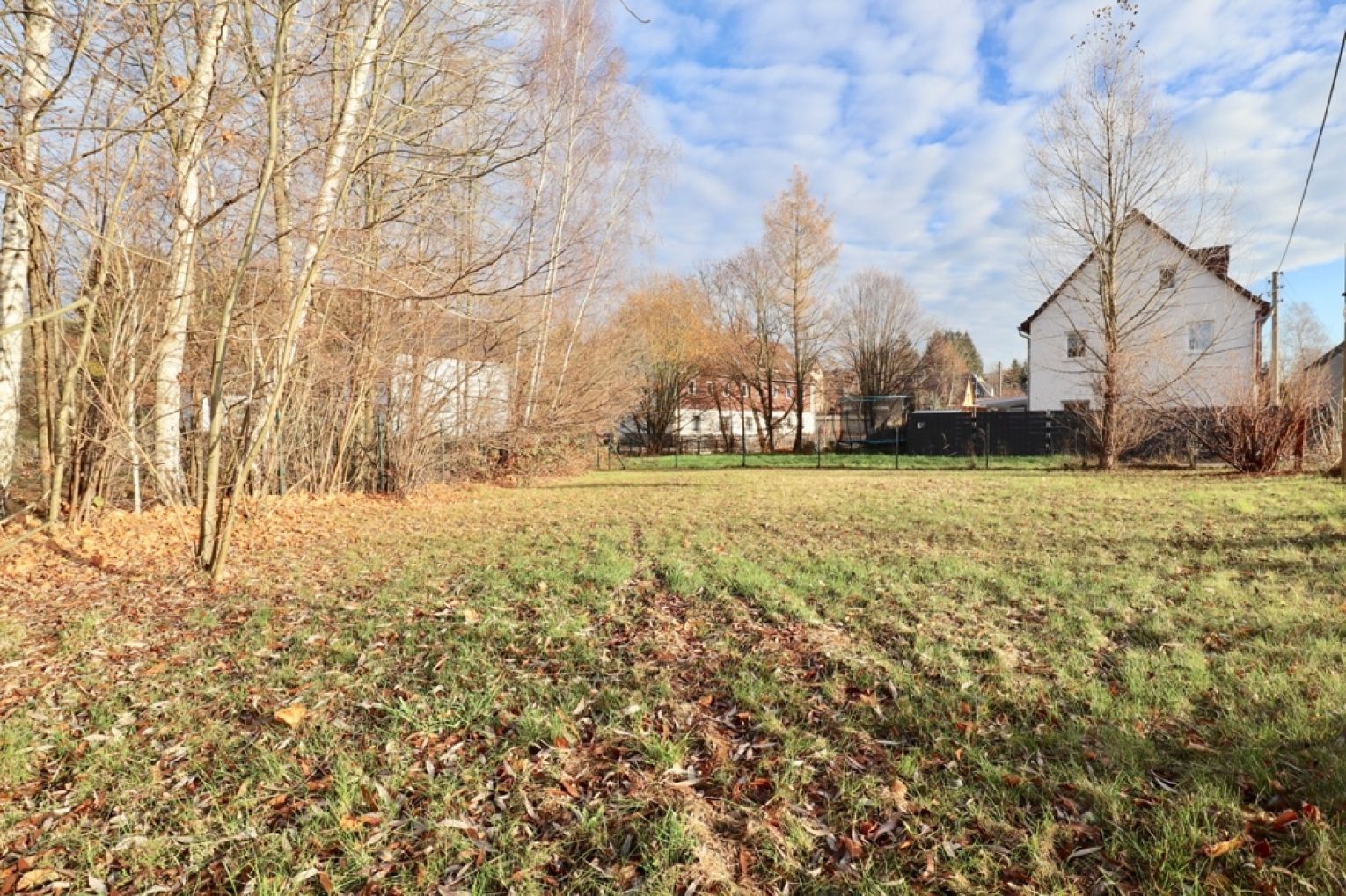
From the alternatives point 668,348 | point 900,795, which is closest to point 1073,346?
point 668,348

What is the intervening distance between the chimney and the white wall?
0.24 meters

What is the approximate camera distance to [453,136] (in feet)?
32.8

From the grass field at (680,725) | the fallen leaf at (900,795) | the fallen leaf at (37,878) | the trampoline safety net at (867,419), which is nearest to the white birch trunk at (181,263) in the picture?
the grass field at (680,725)

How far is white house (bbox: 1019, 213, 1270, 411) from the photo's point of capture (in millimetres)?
15719

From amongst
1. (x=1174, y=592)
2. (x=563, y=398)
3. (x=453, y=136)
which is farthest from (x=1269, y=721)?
(x=563, y=398)

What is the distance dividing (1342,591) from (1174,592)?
41.9 inches

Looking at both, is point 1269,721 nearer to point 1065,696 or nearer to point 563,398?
point 1065,696

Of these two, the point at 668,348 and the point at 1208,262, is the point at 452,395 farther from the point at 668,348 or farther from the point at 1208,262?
the point at 1208,262

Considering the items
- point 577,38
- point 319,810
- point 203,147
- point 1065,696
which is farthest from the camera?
point 577,38

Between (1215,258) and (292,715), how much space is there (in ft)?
77.7

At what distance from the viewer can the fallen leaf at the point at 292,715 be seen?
116 inches

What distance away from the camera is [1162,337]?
53.4 ft

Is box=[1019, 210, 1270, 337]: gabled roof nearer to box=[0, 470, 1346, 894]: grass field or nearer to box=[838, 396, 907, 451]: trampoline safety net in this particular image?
box=[838, 396, 907, 451]: trampoline safety net

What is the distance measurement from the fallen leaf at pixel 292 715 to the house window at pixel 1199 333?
2690 cm
